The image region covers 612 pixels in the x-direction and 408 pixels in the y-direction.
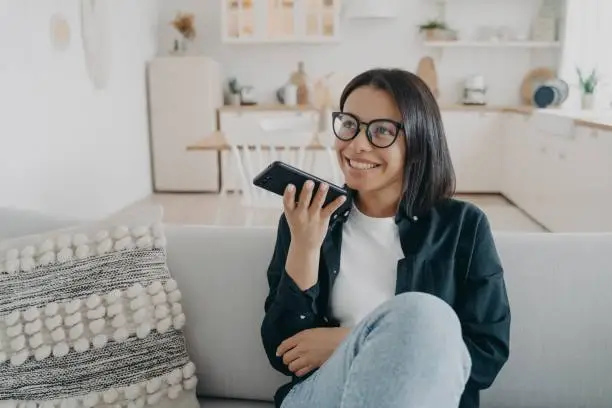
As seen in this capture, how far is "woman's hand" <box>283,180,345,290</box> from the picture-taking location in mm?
1074

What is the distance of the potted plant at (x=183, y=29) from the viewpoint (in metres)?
5.66

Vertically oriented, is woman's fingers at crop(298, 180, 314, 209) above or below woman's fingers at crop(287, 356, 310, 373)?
above

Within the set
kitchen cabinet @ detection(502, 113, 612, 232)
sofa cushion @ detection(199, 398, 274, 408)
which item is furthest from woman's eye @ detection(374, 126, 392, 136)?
kitchen cabinet @ detection(502, 113, 612, 232)

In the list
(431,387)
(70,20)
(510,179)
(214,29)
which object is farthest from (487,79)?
(431,387)

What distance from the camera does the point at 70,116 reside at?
152 inches

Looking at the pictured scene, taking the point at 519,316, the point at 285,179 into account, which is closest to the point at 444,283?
the point at 519,316

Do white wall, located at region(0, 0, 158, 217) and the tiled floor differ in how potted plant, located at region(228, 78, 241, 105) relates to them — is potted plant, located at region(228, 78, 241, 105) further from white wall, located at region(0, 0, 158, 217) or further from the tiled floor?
the tiled floor

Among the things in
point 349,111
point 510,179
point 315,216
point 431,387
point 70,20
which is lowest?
point 510,179

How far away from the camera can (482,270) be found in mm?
1125

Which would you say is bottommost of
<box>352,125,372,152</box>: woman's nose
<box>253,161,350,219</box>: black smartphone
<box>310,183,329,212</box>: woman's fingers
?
<box>310,183,329,212</box>: woman's fingers

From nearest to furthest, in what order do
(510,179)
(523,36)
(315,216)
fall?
(315,216)
(510,179)
(523,36)

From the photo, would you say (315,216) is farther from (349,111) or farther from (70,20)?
(70,20)

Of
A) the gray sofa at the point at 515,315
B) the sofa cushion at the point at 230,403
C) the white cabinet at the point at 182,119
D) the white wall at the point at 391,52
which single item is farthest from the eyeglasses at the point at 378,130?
the white wall at the point at 391,52

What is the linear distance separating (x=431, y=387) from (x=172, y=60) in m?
4.97
